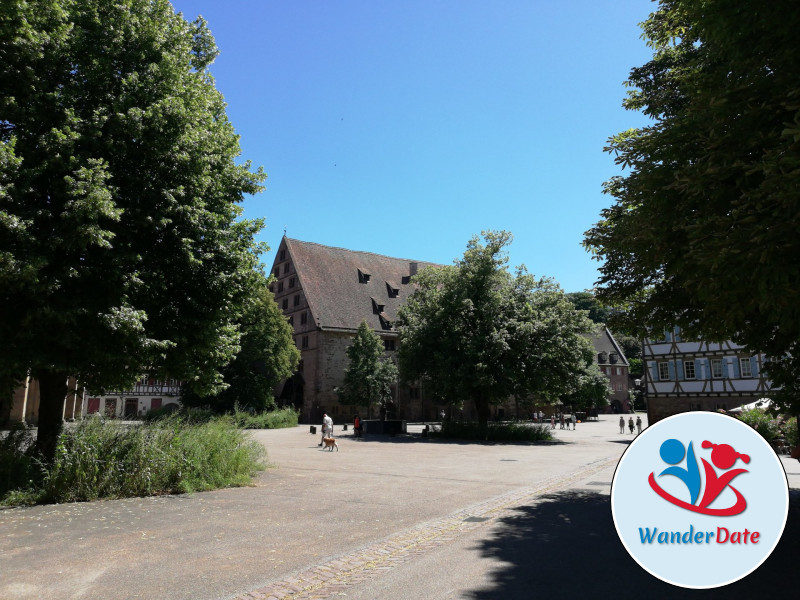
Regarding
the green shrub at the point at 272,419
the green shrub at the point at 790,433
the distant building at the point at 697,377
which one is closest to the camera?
the green shrub at the point at 790,433

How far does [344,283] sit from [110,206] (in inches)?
1836

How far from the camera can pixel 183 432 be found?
12.2 metres

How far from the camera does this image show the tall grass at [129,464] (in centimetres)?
1000

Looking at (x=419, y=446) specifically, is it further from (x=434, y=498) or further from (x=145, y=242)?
(x=145, y=242)

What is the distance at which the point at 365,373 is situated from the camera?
46.9m

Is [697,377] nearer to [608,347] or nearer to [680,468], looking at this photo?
[680,468]

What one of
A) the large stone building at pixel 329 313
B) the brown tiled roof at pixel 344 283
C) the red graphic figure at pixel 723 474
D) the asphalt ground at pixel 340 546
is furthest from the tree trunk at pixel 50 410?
the brown tiled roof at pixel 344 283

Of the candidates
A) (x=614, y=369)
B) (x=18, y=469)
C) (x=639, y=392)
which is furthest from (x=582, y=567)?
(x=639, y=392)

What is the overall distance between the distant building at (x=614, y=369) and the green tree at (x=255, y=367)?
52644 millimetres

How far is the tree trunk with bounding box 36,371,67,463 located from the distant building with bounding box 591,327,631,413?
76005mm

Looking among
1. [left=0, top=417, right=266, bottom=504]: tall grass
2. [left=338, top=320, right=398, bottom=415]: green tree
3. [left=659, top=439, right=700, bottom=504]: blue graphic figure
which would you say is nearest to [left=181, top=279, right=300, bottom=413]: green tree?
[left=338, top=320, right=398, bottom=415]: green tree

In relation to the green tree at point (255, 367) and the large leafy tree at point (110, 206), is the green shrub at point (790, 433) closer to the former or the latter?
the large leafy tree at point (110, 206)

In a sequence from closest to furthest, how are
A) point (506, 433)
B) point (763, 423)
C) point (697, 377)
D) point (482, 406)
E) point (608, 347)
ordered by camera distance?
point (763, 423) → point (506, 433) → point (482, 406) → point (697, 377) → point (608, 347)

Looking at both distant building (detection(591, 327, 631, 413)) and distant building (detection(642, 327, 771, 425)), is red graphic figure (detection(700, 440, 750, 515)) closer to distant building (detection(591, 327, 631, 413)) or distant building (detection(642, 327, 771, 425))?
distant building (detection(642, 327, 771, 425))
